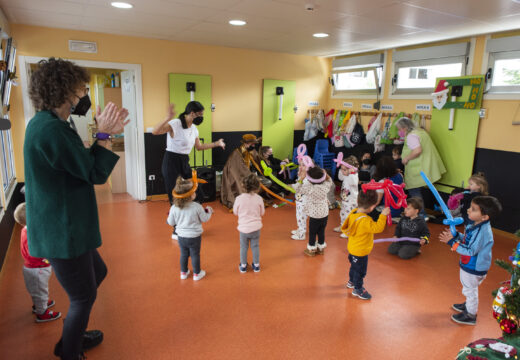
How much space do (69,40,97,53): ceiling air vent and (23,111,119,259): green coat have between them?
4258 millimetres

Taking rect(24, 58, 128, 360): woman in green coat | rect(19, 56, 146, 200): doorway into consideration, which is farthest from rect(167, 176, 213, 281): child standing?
rect(19, 56, 146, 200): doorway

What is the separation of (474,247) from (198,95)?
5060 millimetres

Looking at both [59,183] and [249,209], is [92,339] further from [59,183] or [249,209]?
[249,209]

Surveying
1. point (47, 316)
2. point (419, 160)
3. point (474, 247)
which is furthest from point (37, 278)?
point (419, 160)

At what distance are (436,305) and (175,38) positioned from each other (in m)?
5.23

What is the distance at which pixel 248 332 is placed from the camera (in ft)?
8.97

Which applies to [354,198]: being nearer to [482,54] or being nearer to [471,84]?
[471,84]

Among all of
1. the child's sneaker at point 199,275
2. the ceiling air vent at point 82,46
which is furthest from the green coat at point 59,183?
the ceiling air vent at point 82,46

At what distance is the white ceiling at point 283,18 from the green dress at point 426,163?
1.50 meters

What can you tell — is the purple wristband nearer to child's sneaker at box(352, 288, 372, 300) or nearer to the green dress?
child's sneaker at box(352, 288, 372, 300)

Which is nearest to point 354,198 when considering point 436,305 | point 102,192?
point 436,305

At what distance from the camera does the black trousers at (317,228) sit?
13.2 feet

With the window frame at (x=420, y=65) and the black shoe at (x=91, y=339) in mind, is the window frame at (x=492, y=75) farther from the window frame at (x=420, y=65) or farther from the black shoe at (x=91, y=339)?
the black shoe at (x=91, y=339)

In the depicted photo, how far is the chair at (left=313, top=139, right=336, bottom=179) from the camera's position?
723cm
